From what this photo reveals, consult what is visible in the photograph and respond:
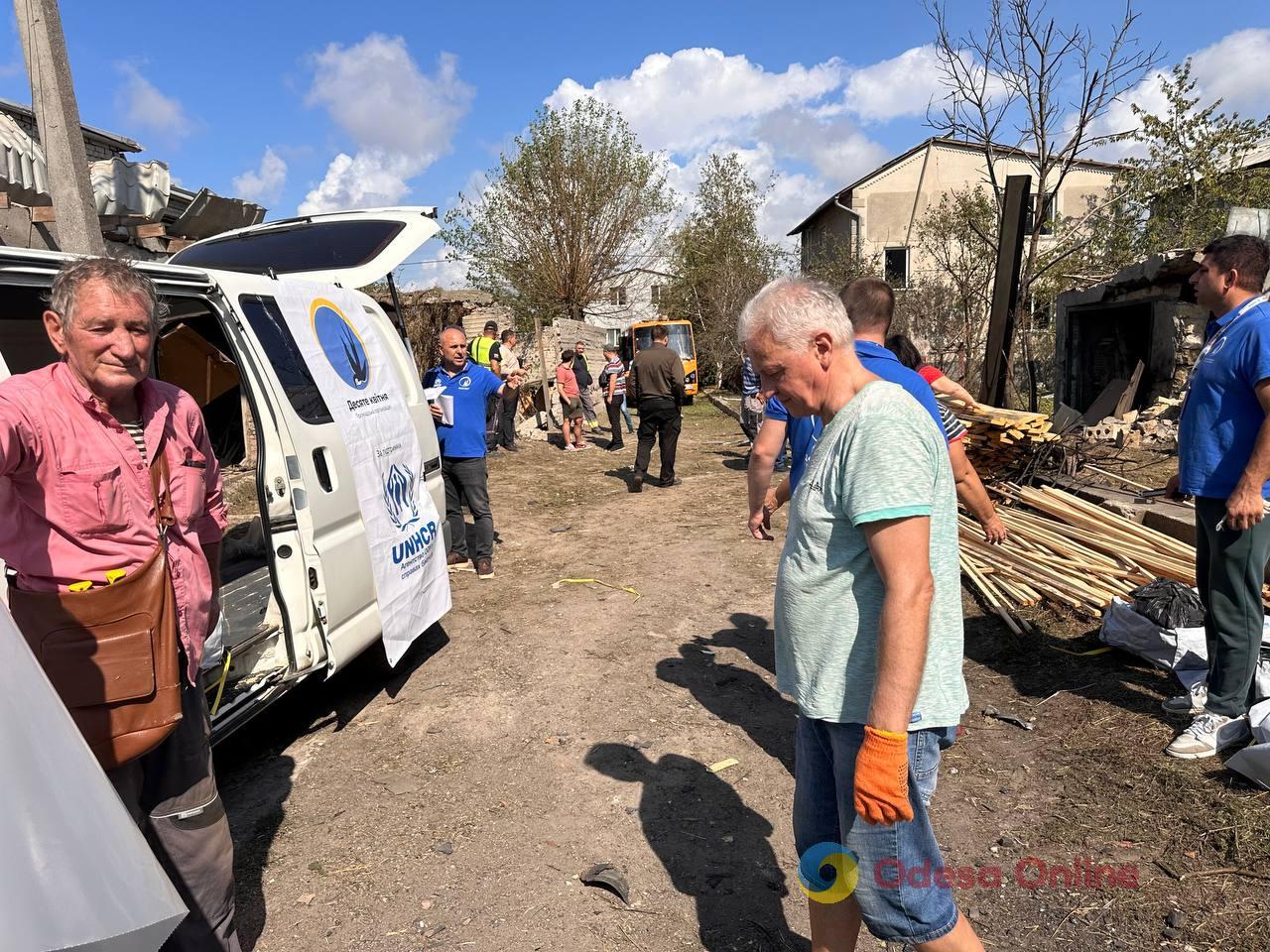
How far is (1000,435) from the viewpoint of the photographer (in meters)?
6.98

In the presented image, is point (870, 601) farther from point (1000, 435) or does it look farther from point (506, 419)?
point (506, 419)

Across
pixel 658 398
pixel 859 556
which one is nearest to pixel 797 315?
pixel 859 556

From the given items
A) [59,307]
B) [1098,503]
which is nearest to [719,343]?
[1098,503]

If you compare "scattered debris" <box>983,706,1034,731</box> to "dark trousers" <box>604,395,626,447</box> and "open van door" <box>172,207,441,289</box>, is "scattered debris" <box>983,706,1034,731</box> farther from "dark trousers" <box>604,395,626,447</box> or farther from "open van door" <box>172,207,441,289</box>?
"dark trousers" <box>604,395,626,447</box>

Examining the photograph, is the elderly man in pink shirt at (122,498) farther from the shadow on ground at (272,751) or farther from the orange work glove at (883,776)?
the orange work glove at (883,776)

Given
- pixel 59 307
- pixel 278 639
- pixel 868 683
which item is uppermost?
pixel 59 307

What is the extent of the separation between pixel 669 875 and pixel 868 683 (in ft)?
5.00

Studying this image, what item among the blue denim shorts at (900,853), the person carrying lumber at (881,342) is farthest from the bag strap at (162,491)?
the person carrying lumber at (881,342)

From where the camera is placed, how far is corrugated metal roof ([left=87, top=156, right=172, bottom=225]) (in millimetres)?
7625

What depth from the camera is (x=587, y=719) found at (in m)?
4.00

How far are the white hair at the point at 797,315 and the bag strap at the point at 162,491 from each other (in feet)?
5.22

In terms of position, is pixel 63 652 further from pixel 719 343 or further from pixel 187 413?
pixel 719 343

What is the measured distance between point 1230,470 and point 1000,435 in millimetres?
4080

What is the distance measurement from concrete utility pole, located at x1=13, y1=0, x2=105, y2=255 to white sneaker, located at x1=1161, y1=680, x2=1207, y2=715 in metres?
6.45
